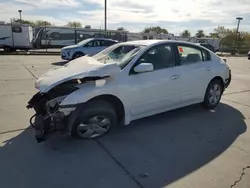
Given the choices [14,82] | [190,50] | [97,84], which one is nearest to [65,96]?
[97,84]

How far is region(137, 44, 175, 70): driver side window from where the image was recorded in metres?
4.34

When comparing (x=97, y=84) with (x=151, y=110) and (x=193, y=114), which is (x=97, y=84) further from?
(x=193, y=114)

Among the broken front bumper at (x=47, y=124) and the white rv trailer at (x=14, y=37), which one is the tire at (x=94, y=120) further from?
the white rv trailer at (x=14, y=37)

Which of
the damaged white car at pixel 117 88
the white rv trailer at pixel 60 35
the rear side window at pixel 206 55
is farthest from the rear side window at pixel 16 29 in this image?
the rear side window at pixel 206 55

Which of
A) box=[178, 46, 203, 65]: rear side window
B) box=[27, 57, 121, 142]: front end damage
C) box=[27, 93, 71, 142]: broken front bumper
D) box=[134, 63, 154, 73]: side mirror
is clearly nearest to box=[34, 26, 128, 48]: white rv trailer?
box=[178, 46, 203, 65]: rear side window

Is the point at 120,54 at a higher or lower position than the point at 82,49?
higher

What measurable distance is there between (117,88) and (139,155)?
1091 mm

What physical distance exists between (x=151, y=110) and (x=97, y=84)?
1.21 metres

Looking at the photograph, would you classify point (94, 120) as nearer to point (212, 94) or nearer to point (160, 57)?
point (160, 57)

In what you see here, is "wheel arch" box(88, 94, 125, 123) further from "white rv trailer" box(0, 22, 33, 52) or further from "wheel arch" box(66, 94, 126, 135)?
"white rv trailer" box(0, 22, 33, 52)

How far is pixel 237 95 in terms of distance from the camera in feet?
23.5

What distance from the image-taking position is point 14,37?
75.7ft

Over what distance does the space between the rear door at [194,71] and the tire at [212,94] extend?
17 centimetres

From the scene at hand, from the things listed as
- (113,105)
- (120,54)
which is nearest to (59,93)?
(113,105)
